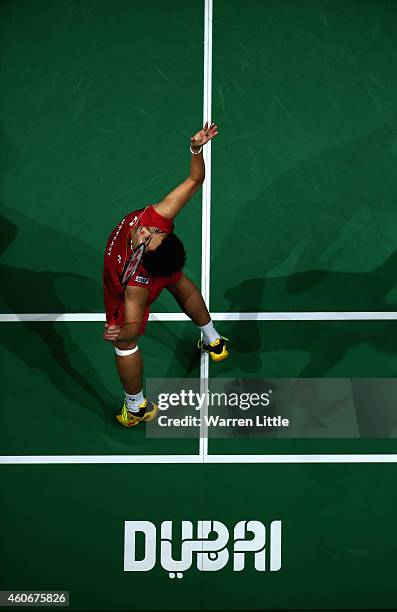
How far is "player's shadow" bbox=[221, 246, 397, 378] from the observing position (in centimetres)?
752

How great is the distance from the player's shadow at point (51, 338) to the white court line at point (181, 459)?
40cm

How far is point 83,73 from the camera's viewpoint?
7852mm

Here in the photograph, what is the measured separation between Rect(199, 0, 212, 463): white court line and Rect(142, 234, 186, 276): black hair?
4.57 ft

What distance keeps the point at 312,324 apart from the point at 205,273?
1086mm

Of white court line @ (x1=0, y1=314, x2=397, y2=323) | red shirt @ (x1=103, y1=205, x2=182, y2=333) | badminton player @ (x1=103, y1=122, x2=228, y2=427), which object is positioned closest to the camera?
badminton player @ (x1=103, y1=122, x2=228, y2=427)

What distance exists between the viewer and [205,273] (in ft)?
24.9

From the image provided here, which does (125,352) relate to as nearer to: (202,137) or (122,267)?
(122,267)

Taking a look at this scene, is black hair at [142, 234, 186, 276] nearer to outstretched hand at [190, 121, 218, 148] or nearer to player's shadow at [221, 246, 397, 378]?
outstretched hand at [190, 121, 218, 148]

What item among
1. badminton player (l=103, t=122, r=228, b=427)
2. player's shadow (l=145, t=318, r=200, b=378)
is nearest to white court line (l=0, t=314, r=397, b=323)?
player's shadow (l=145, t=318, r=200, b=378)

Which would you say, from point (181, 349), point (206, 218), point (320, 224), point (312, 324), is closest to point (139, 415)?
point (181, 349)

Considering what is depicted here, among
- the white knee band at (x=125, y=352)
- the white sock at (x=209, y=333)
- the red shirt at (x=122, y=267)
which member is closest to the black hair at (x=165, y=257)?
the red shirt at (x=122, y=267)

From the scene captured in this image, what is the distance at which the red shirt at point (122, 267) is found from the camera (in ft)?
20.9

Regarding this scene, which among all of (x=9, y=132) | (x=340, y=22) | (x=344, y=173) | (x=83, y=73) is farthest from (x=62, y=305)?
(x=340, y=22)

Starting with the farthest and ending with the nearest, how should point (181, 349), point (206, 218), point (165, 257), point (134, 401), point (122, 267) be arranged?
point (206, 218) < point (181, 349) < point (134, 401) < point (122, 267) < point (165, 257)
